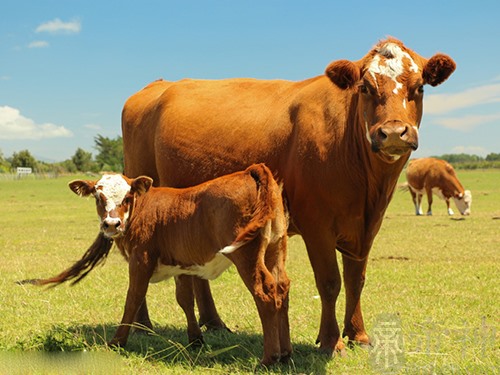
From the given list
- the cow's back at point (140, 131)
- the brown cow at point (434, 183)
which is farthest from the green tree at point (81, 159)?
the cow's back at point (140, 131)

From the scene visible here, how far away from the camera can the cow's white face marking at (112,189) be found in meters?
5.63

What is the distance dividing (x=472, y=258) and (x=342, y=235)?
24.9 feet

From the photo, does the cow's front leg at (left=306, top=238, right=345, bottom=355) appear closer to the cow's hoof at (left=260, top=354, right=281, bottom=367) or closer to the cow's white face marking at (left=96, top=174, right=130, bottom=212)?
the cow's hoof at (left=260, top=354, right=281, bottom=367)

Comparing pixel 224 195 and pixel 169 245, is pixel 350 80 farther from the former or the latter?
pixel 169 245

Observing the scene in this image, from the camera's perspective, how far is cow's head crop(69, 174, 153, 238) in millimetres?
5586

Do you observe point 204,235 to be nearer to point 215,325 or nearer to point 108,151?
point 215,325

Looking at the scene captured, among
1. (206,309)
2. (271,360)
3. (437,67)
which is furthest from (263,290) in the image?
(437,67)

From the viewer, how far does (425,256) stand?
1264 centimetres

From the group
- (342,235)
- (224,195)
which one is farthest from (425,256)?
(224,195)

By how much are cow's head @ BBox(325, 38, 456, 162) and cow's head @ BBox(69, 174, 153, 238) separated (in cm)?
207

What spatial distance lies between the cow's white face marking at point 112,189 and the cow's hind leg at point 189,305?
0.94 meters

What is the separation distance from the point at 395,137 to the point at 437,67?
3.66ft

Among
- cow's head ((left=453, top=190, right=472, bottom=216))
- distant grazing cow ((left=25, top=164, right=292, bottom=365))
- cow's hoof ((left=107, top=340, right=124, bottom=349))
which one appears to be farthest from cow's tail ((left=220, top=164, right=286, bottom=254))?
cow's head ((left=453, top=190, right=472, bottom=216))

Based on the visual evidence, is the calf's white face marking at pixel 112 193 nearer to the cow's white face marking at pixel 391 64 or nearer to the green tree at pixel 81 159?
the cow's white face marking at pixel 391 64
